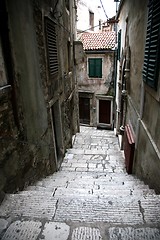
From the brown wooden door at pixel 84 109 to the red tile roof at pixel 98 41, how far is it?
13.8ft

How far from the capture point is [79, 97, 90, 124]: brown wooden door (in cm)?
1515

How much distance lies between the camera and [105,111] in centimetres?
1502

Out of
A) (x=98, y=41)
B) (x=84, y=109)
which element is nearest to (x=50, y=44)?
(x=98, y=41)

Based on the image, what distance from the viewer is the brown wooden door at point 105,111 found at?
1473cm

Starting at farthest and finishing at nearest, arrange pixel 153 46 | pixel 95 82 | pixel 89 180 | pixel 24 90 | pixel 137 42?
pixel 95 82 < pixel 137 42 < pixel 89 180 < pixel 24 90 < pixel 153 46

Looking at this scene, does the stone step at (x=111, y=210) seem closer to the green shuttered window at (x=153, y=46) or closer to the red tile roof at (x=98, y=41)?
the green shuttered window at (x=153, y=46)

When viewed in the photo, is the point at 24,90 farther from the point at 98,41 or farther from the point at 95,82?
the point at 98,41

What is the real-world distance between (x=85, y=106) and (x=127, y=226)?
43.5 feet

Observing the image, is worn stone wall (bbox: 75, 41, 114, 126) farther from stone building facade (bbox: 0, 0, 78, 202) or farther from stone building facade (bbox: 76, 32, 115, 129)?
stone building facade (bbox: 0, 0, 78, 202)

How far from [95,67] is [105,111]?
3791 mm

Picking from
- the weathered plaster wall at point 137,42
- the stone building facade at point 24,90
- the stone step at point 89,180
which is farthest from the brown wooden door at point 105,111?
the stone building facade at point 24,90

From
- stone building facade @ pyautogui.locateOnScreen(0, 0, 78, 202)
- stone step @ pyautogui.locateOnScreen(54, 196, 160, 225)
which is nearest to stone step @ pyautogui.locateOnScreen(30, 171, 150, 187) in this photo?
stone building facade @ pyautogui.locateOnScreen(0, 0, 78, 202)

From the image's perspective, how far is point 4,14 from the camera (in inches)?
126

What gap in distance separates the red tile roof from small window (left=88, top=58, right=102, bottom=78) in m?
0.86
